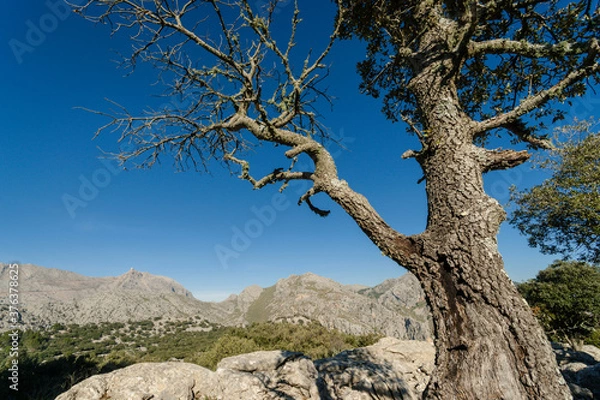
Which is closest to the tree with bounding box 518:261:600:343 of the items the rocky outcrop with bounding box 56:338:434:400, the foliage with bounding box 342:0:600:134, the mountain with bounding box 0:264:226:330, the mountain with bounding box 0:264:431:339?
the rocky outcrop with bounding box 56:338:434:400

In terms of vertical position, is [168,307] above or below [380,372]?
above

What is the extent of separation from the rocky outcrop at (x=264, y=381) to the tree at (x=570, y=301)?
62.6 ft

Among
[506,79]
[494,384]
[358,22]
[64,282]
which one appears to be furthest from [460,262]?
[64,282]

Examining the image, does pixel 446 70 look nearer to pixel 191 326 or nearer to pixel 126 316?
pixel 191 326

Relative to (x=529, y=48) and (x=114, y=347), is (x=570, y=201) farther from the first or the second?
(x=114, y=347)

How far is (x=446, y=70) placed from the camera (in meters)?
3.52

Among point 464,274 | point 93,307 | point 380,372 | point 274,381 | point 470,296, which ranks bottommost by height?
point 274,381

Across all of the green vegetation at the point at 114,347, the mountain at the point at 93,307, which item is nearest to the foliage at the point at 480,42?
the green vegetation at the point at 114,347

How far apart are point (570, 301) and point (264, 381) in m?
27.7

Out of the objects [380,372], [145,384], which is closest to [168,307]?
[145,384]

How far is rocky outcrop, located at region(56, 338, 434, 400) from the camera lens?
930 centimetres

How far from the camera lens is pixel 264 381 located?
401 inches

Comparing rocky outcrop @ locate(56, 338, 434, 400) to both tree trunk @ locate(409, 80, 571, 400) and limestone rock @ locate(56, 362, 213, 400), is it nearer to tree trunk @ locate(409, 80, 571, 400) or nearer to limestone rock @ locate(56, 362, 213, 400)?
limestone rock @ locate(56, 362, 213, 400)

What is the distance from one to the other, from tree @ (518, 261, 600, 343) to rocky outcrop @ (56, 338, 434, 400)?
19.1 m
